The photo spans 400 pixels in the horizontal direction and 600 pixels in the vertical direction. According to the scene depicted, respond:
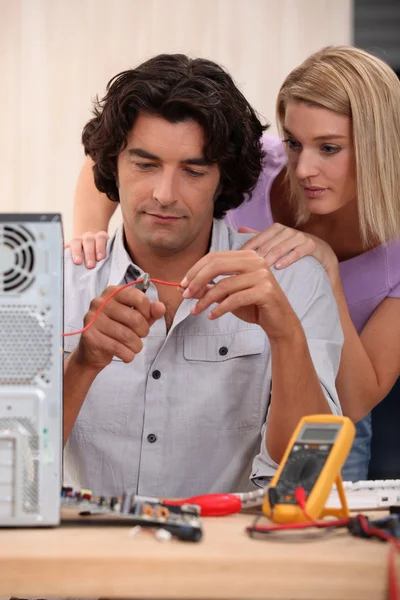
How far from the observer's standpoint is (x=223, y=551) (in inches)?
32.5

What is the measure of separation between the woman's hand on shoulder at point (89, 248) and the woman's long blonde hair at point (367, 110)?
52 cm

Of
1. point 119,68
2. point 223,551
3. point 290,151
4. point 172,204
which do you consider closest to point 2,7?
point 119,68

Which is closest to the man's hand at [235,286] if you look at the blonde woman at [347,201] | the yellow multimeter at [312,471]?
the yellow multimeter at [312,471]

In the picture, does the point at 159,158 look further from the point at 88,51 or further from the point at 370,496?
the point at 88,51

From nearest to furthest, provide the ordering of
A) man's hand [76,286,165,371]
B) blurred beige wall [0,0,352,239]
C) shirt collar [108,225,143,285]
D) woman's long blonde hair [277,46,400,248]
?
man's hand [76,286,165,371] → shirt collar [108,225,143,285] → woman's long blonde hair [277,46,400,248] → blurred beige wall [0,0,352,239]

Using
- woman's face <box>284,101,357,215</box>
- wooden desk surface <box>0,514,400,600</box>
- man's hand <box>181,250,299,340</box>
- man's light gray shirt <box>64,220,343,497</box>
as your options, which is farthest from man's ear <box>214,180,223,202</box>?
wooden desk surface <box>0,514,400,600</box>

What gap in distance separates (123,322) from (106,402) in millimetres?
431

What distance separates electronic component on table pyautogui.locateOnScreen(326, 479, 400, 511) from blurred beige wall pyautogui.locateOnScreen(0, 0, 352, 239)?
248cm

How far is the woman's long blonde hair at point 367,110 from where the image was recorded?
1819 millimetres

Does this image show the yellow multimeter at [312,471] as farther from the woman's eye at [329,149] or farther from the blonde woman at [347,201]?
the woman's eye at [329,149]

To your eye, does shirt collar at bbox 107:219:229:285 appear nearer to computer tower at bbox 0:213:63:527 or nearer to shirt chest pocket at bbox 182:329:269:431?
shirt chest pocket at bbox 182:329:269:431

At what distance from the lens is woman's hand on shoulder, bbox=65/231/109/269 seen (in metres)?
1.73

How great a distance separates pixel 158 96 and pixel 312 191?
44 cm

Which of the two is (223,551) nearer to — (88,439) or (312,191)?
(88,439)
